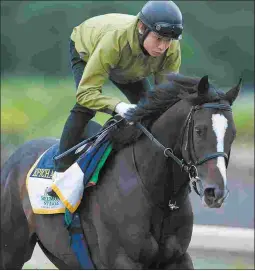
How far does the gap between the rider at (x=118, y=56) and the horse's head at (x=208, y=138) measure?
0.43 m

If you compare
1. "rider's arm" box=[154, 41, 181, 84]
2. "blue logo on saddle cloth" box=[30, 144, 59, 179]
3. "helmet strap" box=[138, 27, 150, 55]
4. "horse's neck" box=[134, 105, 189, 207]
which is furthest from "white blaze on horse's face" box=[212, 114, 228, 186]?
"blue logo on saddle cloth" box=[30, 144, 59, 179]

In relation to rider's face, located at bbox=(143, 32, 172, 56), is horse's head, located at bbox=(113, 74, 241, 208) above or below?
below

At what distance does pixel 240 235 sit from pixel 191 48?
2.87 meters

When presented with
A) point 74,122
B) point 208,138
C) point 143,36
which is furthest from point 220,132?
point 74,122

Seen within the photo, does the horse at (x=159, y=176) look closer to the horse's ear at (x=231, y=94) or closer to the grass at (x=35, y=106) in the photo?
the horse's ear at (x=231, y=94)

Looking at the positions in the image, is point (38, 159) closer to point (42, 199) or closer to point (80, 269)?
point (42, 199)

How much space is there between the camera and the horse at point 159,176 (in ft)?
16.9

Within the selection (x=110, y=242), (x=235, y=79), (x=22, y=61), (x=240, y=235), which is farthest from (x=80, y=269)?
(x=22, y=61)

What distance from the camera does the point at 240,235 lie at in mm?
9477

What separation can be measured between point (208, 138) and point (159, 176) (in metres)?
0.54

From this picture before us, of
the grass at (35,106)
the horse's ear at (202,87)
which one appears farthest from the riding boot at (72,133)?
the grass at (35,106)

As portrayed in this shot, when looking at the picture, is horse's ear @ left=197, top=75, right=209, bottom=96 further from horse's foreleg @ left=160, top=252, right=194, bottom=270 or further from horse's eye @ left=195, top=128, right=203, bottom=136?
horse's foreleg @ left=160, top=252, right=194, bottom=270

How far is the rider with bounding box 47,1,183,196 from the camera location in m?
5.63

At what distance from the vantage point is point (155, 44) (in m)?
5.66
